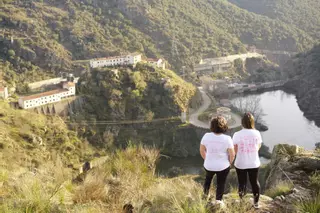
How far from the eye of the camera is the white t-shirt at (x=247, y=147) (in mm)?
5348

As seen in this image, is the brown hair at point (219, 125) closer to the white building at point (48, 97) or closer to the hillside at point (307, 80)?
the white building at point (48, 97)

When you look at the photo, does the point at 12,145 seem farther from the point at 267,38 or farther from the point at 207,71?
the point at 267,38

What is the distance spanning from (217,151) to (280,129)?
35154 millimetres

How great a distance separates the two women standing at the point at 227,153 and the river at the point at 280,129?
23399 millimetres

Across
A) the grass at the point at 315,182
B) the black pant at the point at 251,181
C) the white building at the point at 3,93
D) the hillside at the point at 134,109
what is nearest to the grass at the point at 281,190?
the grass at the point at 315,182

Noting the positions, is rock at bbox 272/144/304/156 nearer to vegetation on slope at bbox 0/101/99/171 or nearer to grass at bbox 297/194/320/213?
grass at bbox 297/194/320/213

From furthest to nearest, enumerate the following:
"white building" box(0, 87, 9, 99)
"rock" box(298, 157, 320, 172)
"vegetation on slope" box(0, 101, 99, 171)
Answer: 1. "white building" box(0, 87, 9, 99)
2. "vegetation on slope" box(0, 101, 99, 171)
3. "rock" box(298, 157, 320, 172)

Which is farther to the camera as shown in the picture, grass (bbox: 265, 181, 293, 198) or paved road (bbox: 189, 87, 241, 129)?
paved road (bbox: 189, 87, 241, 129)

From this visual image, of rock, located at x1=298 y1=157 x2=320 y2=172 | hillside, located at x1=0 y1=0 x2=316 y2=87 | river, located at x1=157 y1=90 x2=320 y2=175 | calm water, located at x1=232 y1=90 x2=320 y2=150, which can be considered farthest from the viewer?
hillside, located at x1=0 y1=0 x2=316 y2=87

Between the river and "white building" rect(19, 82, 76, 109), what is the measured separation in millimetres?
12866

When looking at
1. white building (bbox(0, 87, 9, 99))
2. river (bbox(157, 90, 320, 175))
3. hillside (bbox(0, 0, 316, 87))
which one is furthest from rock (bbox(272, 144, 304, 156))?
hillside (bbox(0, 0, 316, 87))

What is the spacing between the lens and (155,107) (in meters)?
39.9

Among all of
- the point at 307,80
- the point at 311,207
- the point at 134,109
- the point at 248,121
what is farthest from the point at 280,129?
the point at 311,207

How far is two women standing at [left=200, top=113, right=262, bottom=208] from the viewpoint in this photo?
509 cm
